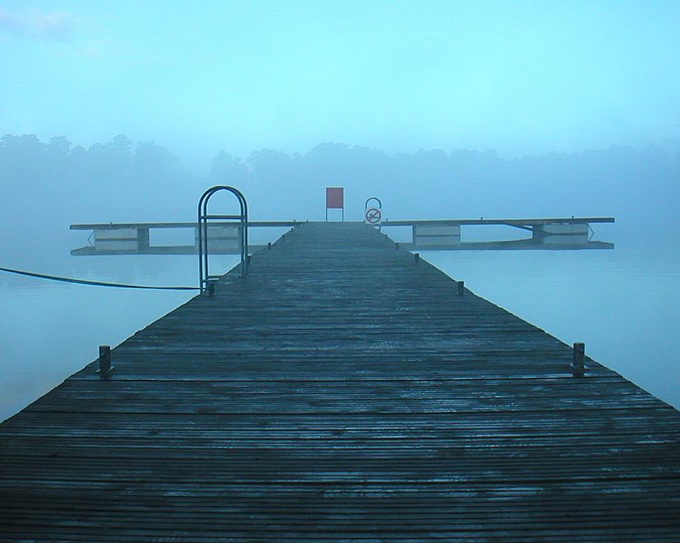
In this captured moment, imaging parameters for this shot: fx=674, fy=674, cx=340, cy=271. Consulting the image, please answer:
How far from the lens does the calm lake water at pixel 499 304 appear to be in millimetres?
12156

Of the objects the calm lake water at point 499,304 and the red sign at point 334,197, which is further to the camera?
the red sign at point 334,197

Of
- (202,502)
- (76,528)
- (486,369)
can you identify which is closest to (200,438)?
(202,502)

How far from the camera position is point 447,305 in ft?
19.6

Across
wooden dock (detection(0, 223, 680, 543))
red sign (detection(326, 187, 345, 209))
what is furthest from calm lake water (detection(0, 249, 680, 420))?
wooden dock (detection(0, 223, 680, 543))

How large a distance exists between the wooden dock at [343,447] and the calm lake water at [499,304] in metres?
7.43

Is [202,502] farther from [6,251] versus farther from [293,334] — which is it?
[6,251]

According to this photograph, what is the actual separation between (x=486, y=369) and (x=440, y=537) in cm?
193

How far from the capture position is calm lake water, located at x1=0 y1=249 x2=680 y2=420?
12.2 metres

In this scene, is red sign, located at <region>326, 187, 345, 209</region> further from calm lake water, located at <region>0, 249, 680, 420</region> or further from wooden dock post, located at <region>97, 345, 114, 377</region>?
wooden dock post, located at <region>97, 345, 114, 377</region>

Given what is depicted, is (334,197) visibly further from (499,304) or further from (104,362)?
(104,362)

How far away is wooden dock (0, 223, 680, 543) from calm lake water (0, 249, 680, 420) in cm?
743

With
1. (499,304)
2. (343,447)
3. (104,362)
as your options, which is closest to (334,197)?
(499,304)

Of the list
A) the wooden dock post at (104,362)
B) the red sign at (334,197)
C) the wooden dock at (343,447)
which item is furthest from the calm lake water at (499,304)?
the wooden dock at (343,447)

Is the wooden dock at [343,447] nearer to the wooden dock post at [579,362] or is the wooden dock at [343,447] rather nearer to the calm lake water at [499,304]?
the wooden dock post at [579,362]
